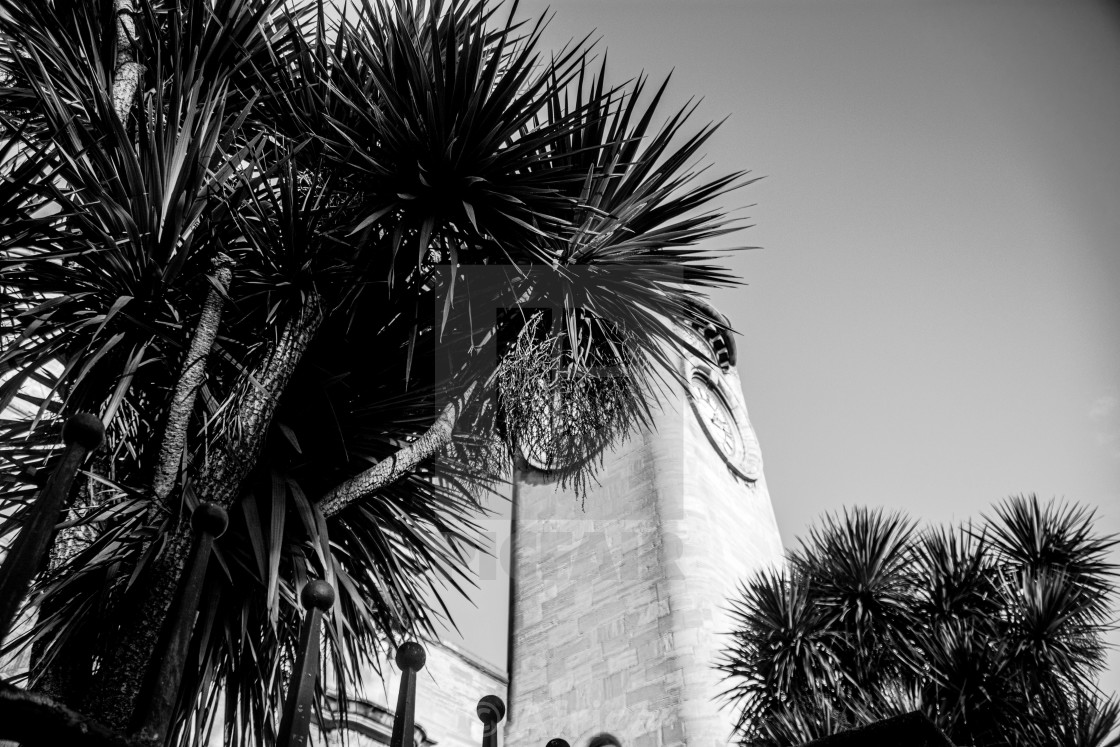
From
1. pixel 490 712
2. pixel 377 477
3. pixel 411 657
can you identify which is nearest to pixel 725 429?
pixel 377 477

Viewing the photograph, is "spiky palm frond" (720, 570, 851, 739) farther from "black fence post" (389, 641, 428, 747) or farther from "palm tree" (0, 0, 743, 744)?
"black fence post" (389, 641, 428, 747)

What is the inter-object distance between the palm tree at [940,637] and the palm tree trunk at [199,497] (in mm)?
4876

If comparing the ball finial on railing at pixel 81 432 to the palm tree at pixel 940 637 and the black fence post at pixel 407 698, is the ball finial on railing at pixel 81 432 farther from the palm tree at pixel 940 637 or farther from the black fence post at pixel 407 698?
the palm tree at pixel 940 637

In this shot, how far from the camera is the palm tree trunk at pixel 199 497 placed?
2896 millimetres

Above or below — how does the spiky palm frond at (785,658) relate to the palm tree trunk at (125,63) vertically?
below

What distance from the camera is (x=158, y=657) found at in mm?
1894

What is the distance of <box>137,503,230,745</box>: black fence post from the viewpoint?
1.79 m

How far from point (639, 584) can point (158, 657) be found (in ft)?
30.2

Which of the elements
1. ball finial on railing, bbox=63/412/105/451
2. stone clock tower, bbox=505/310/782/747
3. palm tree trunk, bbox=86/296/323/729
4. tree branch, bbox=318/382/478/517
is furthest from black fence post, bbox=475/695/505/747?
stone clock tower, bbox=505/310/782/747

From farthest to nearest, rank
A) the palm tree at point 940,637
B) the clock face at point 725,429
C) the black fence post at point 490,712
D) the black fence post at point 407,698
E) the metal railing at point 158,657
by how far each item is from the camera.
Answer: the clock face at point 725,429
the palm tree at point 940,637
the black fence post at point 490,712
the black fence post at point 407,698
the metal railing at point 158,657

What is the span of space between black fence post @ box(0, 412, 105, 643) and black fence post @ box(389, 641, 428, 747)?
2.60ft

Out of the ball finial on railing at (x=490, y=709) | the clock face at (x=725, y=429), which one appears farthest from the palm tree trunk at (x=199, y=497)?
the clock face at (x=725, y=429)

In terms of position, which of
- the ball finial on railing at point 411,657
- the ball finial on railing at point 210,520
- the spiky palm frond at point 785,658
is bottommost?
the ball finial on railing at point 411,657

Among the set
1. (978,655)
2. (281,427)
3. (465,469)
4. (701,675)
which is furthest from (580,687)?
(281,427)
